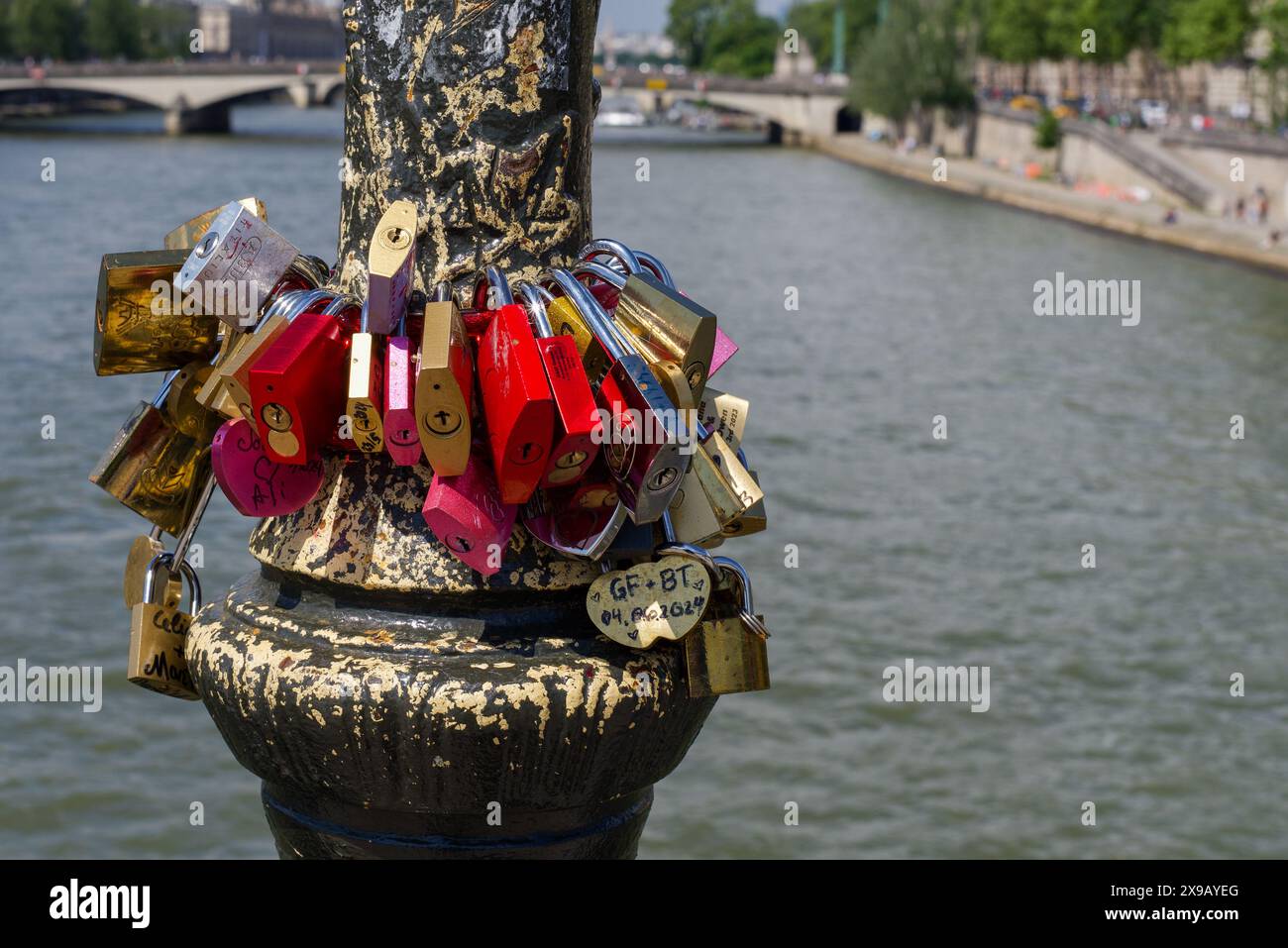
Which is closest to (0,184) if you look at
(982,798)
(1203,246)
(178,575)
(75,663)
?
(1203,246)

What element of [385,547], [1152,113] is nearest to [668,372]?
[385,547]

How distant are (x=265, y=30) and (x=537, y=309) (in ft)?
384

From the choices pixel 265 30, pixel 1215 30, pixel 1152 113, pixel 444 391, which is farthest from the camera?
pixel 265 30

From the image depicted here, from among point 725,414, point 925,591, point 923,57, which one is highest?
point 923,57

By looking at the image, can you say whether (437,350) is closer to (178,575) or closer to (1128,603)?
(178,575)

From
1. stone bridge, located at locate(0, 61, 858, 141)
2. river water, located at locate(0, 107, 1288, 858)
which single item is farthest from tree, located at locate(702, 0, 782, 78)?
river water, located at locate(0, 107, 1288, 858)

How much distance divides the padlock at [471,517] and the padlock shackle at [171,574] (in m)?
0.36

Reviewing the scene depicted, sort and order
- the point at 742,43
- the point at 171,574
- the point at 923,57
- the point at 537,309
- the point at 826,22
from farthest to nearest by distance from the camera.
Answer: the point at 742,43 → the point at 826,22 → the point at 923,57 → the point at 171,574 → the point at 537,309

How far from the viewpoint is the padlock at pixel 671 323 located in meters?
1.33

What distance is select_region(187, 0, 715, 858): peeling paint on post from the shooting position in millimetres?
1319

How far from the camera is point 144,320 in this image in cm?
142

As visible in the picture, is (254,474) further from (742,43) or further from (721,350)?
(742,43)

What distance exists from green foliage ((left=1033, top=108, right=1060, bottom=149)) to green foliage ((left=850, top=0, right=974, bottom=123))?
352 inches

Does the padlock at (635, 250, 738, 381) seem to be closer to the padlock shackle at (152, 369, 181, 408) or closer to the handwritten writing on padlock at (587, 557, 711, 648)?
the handwritten writing on padlock at (587, 557, 711, 648)
